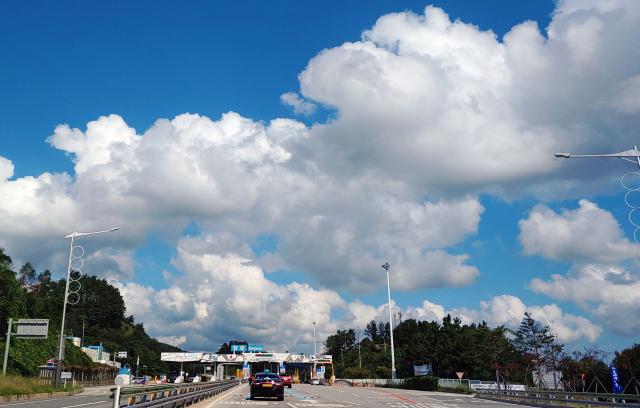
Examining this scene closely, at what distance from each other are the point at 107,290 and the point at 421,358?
154 metres

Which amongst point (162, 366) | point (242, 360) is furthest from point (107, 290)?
point (242, 360)

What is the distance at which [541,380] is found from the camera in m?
50.7

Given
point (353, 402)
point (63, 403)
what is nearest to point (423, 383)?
point (353, 402)

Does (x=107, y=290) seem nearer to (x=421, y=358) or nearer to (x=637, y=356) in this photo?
(x=421, y=358)

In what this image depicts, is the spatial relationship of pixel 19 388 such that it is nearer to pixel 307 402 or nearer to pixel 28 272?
pixel 307 402

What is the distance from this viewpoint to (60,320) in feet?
294

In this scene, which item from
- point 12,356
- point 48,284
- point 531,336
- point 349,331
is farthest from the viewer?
point 349,331

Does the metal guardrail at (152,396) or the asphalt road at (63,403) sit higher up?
the metal guardrail at (152,396)

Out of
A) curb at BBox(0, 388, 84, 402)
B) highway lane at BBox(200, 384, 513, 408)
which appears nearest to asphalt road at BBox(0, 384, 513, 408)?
Answer: highway lane at BBox(200, 384, 513, 408)

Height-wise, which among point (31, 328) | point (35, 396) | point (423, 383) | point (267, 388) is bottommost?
point (423, 383)

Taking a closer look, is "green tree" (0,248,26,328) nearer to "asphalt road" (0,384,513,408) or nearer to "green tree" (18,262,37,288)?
"asphalt road" (0,384,513,408)

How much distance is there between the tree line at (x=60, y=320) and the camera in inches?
1772

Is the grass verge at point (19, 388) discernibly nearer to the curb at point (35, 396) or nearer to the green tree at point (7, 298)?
the curb at point (35, 396)

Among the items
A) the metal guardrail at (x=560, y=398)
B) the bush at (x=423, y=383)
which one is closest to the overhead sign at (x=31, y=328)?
the metal guardrail at (x=560, y=398)
